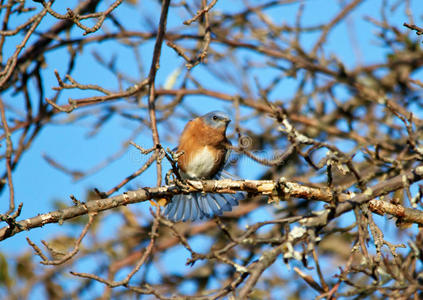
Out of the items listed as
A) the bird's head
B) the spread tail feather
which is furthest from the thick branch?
the bird's head

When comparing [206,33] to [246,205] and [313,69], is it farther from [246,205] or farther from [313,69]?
[246,205]

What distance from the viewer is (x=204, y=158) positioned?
4863 mm

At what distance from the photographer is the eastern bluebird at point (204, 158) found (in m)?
4.86

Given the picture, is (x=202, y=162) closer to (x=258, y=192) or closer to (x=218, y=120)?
(x=218, y=120)

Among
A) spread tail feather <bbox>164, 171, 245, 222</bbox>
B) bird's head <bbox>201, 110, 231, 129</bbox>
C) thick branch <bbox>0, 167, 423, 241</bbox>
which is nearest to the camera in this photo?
thick branch <bbox>0, 167, 423, 241</bbox>

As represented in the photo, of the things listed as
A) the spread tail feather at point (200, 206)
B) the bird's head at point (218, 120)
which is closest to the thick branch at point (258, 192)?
the spread tail feather at point (200, 206)

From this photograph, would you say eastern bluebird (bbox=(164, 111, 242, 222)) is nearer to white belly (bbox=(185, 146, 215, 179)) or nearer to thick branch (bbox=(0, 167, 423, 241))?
white belly (bbox=(185, 146, 215, 179))

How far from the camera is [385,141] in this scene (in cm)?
509

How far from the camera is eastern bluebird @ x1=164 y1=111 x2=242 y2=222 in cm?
486

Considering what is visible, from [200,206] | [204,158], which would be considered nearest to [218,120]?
[204,158]

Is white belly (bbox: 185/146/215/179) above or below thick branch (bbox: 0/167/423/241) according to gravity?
above

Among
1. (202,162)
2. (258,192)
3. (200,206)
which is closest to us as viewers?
(258,192)

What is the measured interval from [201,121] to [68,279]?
8.12 ft

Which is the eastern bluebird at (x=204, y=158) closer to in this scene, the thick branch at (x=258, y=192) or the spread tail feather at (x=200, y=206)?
the spread tail feather at (x=200, y=206)
